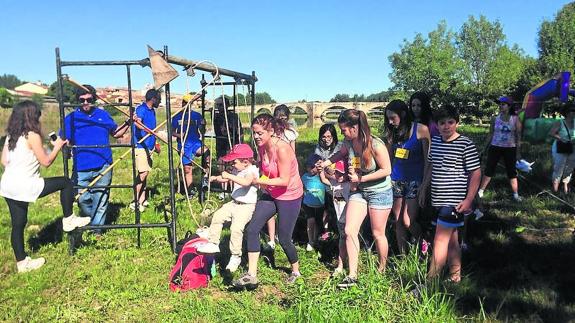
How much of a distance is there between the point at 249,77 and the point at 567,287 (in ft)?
16.1

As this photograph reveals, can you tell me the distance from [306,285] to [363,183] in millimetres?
1101

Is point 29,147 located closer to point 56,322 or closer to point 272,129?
point 56,322

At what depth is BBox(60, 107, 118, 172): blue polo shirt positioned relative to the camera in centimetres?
545

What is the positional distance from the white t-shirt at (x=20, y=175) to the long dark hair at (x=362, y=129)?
320cm

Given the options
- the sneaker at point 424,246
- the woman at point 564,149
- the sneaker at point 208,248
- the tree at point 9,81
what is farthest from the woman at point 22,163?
the tree at point 9,81

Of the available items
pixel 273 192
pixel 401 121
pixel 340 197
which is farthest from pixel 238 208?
pixel 401 121

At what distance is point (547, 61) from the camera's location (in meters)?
49.6

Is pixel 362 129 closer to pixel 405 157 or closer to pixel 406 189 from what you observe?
pixel 405 157

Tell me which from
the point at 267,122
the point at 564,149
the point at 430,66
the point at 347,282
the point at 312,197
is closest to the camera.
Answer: the point at 347,282

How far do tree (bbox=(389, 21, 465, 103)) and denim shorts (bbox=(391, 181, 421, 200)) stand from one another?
59151mm

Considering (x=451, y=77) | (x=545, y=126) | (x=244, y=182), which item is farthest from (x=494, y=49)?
(x=244, y=182)

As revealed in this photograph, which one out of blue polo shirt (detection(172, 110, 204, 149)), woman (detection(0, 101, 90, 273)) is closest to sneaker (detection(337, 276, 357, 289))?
woman (detection(0, 101, 90, 273))

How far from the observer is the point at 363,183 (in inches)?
161

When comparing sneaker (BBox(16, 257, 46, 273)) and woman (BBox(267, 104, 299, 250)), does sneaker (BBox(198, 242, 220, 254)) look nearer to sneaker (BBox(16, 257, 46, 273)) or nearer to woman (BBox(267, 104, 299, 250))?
woman (BBox(267, 104, 299, 250))
